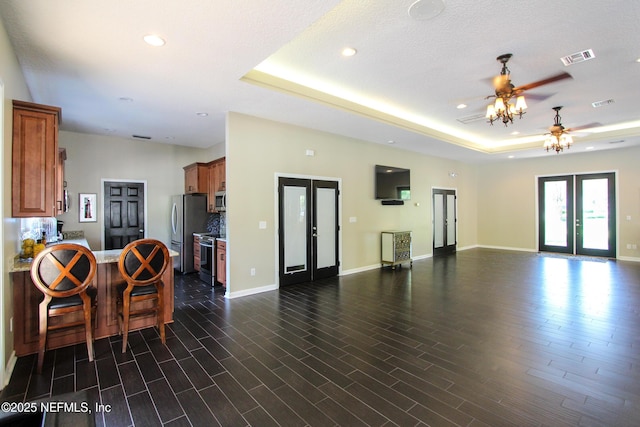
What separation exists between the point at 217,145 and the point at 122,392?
5599 millimetres

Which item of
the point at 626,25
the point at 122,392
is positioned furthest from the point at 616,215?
the point at 122,392

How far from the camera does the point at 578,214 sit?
873 centimetres

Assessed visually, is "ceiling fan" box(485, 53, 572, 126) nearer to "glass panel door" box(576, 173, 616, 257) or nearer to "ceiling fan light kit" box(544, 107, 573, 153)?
"ceiling fan light kit" box(544, 107, 573, 153)

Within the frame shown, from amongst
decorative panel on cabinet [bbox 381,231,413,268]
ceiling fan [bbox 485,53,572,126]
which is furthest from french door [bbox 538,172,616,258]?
ceiling fan [bbox 485,53,572,126]

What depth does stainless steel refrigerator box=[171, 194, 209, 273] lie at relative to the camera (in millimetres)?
6461

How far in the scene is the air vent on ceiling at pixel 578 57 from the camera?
138 inches

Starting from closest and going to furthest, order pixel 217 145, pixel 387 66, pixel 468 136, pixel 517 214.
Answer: pixel 387 66 → pixel 217 145 → pixel 468 136 → pixel 517 214

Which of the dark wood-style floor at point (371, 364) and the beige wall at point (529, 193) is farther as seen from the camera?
the beige wall at point (529, 193)

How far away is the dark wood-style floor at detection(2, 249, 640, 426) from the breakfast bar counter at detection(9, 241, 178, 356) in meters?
0.15

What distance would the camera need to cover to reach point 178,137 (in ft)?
21.4

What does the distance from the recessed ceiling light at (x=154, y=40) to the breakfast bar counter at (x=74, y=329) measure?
2.26m

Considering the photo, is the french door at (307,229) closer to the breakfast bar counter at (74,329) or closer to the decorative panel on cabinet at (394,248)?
Answer: the decorative panel on cabinet at (394,248)

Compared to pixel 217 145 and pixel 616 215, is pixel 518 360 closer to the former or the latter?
pixel 217 145

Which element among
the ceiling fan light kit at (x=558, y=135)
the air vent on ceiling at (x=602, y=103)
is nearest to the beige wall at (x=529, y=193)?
the ceiling fan light kit at (x=558, y=135)
